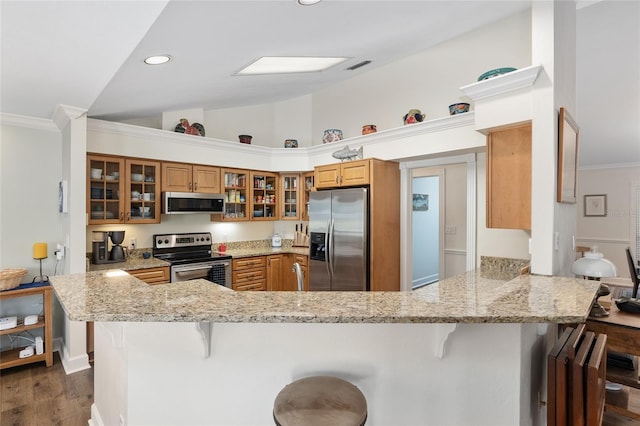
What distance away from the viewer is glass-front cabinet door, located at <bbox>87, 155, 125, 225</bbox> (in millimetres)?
3613

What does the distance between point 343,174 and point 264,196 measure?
1.48 metres

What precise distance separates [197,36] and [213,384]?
1980 mm

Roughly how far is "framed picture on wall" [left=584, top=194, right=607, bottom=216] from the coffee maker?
29.0ft

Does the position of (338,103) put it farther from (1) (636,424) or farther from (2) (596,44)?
(1) (636,424)

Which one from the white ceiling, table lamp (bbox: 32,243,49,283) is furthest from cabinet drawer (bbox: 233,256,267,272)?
the white ceiling

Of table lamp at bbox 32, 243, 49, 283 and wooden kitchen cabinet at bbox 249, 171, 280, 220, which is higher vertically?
wooden kitchen cabinet at bbox 249, 171, 280, 220

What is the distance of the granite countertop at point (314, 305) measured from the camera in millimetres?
1166

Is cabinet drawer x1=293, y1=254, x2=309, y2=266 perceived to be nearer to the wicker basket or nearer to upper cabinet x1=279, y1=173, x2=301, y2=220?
upper cabinet x1=279, y1=173, x2=301, y2=220

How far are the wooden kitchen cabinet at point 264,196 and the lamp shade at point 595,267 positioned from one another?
12.6 ft

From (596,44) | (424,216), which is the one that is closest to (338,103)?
(424,216)

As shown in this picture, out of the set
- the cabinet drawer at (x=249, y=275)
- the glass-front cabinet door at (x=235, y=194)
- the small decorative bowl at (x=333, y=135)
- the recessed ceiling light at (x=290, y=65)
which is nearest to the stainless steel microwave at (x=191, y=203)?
the glass-front cabinet door at (x=235, y=194)

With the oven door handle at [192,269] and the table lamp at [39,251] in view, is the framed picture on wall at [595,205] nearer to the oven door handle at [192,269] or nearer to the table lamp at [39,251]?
the oven door handle at [192,269]

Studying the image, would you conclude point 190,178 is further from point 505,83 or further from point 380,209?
point 505,83

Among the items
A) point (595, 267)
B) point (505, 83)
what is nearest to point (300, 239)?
point (505, 83)
